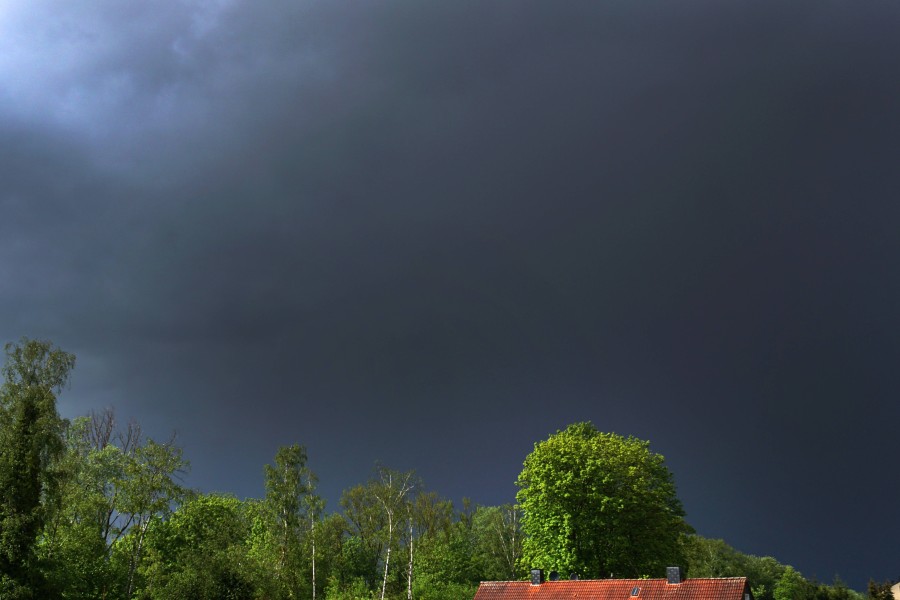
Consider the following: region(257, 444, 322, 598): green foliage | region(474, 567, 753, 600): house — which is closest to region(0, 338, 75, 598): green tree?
region(257, 444, 322, 598): green foliage

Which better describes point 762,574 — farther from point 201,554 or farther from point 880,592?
point 201,554

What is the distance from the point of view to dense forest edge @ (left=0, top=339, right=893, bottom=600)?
1641 inches

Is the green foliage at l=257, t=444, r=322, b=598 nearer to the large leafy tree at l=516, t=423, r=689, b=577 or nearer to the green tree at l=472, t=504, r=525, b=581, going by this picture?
the large leafy tree at l=516, t=423, r=689, b=577

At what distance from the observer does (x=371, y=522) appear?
256ft

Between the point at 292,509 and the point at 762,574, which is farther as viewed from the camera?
the point at 762,574

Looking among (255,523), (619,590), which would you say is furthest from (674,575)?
(255,523)

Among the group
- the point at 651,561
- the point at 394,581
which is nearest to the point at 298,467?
the point at 394,581

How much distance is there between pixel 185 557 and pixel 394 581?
95.6 ft

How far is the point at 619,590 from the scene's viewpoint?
144 feet

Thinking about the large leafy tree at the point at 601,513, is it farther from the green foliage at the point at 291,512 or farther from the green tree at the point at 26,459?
the green tree at the point at 26,459

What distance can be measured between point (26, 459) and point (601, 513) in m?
34.1

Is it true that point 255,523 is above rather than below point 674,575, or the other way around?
above

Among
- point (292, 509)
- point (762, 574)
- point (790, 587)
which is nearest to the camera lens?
point (292, 509)

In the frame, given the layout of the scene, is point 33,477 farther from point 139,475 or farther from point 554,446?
point 554,446
